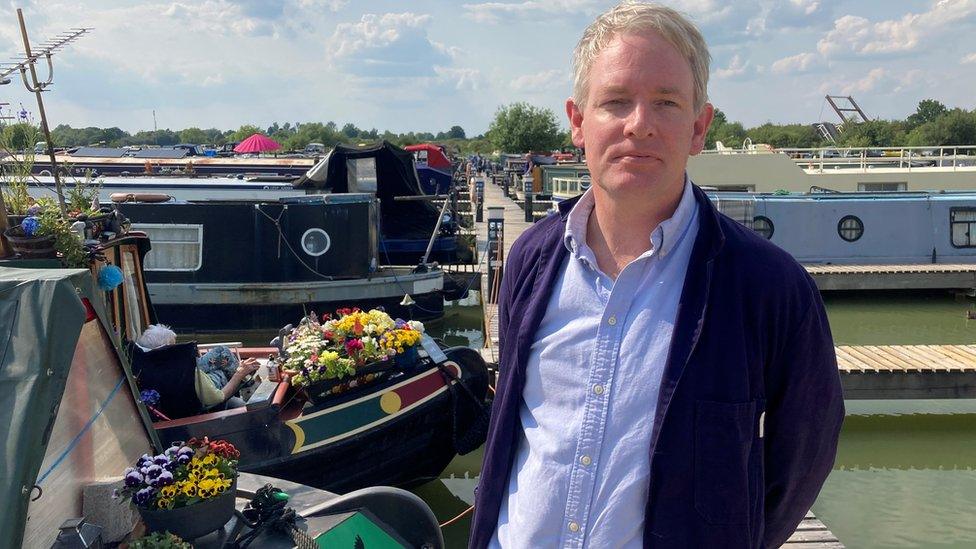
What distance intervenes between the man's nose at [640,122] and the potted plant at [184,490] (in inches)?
111

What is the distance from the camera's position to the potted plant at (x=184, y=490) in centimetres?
360

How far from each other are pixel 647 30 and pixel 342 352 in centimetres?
545

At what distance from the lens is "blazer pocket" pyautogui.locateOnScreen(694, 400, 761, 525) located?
1.67 m

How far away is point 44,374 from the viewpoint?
315 cm

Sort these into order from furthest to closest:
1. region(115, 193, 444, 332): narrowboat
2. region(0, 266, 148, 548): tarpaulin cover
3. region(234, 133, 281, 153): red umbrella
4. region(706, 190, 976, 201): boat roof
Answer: region(234, 133, 281, 153): red umbrella, region(706, 190, 976, 201): boat roof, region(115, 193, 444, 332): narrowboat, region(0, 266, 148, 548): tarpaulin cover

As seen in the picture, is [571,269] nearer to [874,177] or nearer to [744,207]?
[744,207]

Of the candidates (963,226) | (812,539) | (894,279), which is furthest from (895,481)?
(963,226)

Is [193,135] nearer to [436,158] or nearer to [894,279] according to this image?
[436,158]

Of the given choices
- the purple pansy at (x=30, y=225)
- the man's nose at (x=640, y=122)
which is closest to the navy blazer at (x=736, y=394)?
the man's nose at (x=640, y=122)

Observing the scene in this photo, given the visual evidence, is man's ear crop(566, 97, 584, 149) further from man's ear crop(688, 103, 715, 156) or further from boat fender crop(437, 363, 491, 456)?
boat fender crop(437, 363, 491, 456)

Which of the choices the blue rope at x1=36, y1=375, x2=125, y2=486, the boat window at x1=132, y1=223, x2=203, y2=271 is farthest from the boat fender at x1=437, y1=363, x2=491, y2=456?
the boat window at x1=132, y1=223, x2=203, y2=271

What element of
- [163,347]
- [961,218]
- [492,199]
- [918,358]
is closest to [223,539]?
[163,347]

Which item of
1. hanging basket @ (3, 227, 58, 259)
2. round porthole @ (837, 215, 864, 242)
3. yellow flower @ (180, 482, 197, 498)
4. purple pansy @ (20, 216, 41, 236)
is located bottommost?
round porthole @ (837, 215, 864, 242)

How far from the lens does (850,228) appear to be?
18.0 m
